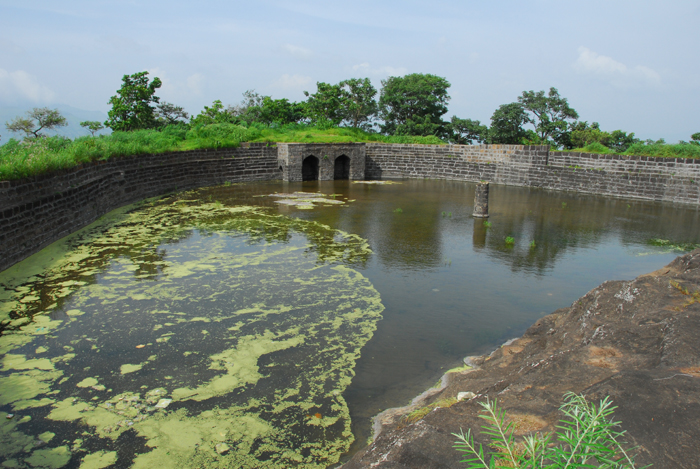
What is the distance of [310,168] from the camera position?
72.9 ft

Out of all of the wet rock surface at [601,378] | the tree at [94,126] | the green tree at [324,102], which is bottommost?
the wet rock surface at [601,378]

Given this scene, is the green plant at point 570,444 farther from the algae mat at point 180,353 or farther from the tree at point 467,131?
the tree at point 467,131

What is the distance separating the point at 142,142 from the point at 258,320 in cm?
1384

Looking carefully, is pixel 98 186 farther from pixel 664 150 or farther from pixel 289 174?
pixel 664 150

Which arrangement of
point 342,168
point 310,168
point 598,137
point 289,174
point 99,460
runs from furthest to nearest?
point 598,137 → point 342,168 → point 310,168 → point 289,174 → point 99,460

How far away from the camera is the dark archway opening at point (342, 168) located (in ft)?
74.5

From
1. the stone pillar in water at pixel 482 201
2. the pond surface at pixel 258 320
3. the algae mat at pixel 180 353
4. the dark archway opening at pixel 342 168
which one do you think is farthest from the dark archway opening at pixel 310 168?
the algae mat at pixel 180 353

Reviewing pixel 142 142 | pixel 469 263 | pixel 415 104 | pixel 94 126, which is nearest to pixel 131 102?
pixel 94 126

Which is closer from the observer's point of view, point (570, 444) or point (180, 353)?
point (570, 444)

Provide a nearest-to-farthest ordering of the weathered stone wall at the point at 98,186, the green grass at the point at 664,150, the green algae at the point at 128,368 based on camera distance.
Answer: the green algae at the point at 128,368, the weathered stone wall at the point at 98,186, the green grass at the point at 664,150

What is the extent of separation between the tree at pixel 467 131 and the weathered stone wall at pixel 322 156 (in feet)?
54.1

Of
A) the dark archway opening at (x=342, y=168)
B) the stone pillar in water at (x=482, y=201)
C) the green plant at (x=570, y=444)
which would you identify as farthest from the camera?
the dark archway opening at (x=342, y=168)

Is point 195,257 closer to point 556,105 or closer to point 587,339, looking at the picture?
point 587,339

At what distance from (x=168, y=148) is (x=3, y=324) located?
12.5 metres
